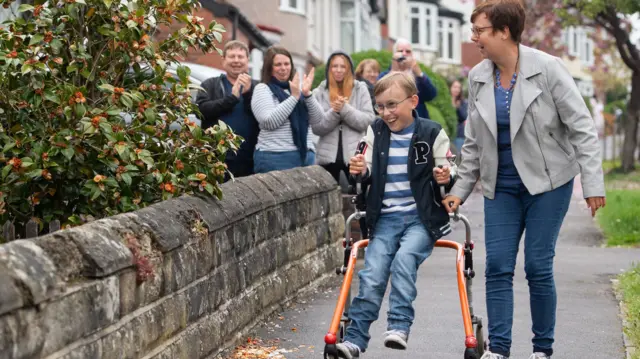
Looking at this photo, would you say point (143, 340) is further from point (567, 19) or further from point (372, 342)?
point (567, 19)

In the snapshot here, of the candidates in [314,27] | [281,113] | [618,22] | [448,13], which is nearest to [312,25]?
[314,27]

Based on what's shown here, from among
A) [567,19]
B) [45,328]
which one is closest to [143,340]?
[45,328]

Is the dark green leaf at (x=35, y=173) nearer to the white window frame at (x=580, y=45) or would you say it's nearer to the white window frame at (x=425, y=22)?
the white window frame at (x=425, y=22)

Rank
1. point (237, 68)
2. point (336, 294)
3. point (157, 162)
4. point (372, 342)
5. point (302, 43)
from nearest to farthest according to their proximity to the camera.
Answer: point (157, 162) → point (372, 342) → point (336, 294) → point (237, 68) → point (302, 43)

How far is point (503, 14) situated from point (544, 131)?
61 centimetres

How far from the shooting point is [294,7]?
36812 mm

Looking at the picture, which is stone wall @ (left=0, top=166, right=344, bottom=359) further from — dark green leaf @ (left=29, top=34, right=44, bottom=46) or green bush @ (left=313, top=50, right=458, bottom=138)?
green bush @ (left=313, top=50, right=458, bottom=138)

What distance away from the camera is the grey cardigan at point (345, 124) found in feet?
35.1

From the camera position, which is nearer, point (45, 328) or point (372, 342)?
point (45, 328)

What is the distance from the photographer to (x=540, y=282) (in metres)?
6.56

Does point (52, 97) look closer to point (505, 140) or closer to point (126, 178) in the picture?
point (126, 178)

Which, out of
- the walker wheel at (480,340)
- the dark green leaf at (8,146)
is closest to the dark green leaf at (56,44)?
the dark green leaf at (8,146)

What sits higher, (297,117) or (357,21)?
(357,21)

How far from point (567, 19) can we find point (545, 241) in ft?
77.2
